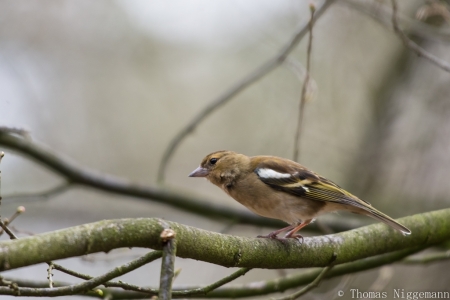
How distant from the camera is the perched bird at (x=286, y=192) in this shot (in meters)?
4.74

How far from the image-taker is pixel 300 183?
491cm

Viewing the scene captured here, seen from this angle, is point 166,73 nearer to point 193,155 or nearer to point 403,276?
point 193,155

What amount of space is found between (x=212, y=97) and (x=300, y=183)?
29.4ft

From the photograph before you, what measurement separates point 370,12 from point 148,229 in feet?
15.7

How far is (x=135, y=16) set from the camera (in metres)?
12.6

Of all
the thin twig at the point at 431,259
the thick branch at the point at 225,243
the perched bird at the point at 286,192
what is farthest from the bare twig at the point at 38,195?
the thin twig at the point at 431,259

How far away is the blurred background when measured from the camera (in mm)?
8547

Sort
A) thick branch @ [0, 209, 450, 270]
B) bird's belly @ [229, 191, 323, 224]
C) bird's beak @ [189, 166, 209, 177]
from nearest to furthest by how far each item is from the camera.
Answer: thick branch @ [0, 209, 450, 270]
bird's belly @ [229, 191, 323, 224]
bird's beak @ [189, 166, 209, 177]

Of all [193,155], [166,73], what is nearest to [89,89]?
[166,73]

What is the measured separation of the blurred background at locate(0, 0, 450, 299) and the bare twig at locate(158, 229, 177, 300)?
379 centimetres

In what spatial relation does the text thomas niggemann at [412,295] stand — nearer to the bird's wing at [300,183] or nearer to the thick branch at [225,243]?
the bird's wing at [300,183]

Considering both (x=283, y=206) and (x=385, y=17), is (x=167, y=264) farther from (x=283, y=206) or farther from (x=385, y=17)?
(x=385, y=17)

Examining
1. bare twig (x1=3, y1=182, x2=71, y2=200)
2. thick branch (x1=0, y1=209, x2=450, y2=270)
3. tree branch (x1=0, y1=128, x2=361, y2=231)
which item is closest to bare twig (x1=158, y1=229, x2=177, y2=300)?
thick branch (x1=0, y1=209, x2=450, y2=270)

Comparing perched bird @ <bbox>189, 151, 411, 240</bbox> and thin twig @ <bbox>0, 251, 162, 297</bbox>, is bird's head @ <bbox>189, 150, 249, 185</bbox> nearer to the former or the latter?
perched bird @ <bbox>189, 151, 411, 240</bbox>
